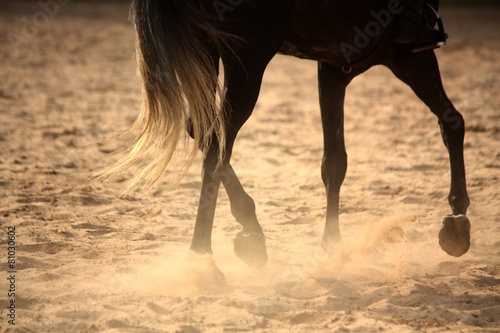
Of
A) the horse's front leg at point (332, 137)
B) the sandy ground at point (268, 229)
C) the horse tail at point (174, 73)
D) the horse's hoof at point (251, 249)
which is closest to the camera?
the sandy ground at point (268, 229)

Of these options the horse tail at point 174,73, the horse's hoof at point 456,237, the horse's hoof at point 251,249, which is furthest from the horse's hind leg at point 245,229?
the horse's hoof at point 456,237

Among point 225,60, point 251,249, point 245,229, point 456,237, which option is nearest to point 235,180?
point 245,229

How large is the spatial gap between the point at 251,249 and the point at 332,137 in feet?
3.17

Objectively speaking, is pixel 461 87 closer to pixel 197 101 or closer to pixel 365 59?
pixel 365 59

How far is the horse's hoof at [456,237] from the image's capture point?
4176 mm

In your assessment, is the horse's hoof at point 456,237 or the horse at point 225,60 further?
the horse's hoof at point 456,237

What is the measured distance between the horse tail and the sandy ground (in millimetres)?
681

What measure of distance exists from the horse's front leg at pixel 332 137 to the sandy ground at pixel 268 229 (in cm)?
15

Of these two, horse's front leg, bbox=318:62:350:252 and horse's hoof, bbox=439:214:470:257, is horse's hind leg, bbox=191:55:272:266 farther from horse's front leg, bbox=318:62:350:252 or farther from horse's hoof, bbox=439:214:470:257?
horse's hoof, bbox=439:214:470:257

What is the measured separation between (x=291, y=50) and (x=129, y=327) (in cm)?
177

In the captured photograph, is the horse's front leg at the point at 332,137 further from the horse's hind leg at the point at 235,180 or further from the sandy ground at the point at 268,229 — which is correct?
the horse's hind leg at the point at 235,180

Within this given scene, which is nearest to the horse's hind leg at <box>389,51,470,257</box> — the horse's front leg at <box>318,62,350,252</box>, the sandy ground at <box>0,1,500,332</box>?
the sandy ground at <box>0,1,500,332</box>

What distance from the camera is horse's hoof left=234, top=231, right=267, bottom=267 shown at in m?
4.11

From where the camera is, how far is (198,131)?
12.3ft
